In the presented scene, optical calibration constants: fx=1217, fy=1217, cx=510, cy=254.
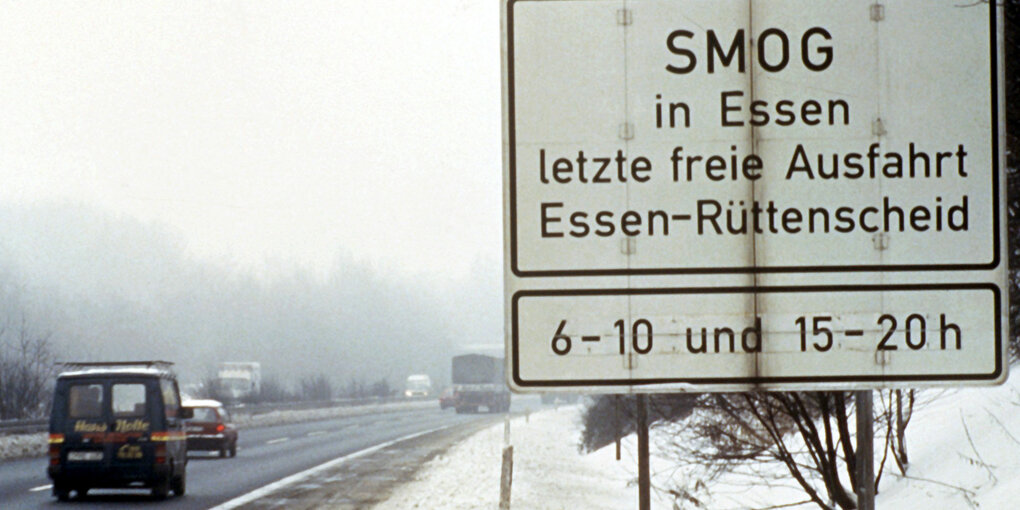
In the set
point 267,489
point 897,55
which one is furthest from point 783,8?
point 267,489

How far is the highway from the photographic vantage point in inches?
811

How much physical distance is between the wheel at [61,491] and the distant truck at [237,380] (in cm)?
5187

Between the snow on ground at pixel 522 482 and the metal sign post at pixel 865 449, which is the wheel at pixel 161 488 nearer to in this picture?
the snow on ground at pixel 522 482

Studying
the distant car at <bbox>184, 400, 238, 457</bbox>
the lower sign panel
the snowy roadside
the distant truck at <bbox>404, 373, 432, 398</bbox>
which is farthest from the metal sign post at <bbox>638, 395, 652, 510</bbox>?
the distant truck at <bbox>404, 373, 432, 398</bbox>

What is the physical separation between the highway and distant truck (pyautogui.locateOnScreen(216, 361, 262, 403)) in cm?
2342

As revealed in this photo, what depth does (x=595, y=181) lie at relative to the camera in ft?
11.9

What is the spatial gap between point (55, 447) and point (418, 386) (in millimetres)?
95955

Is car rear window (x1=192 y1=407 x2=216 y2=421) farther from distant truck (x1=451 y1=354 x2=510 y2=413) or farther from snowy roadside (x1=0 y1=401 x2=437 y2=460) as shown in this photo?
distant truck (x1=451 y1=354 x2=510 y2=413)

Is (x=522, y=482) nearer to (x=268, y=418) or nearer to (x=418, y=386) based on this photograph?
(x=268, y=418)

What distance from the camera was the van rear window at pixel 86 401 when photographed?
822 inches

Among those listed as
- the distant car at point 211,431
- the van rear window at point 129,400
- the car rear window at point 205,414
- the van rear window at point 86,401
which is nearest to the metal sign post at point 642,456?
the van rear window at point 129,400

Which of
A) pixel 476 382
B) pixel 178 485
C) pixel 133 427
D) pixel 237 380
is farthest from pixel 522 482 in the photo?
pixel 476 382

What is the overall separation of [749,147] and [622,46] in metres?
0.49

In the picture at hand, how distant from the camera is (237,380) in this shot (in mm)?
74562
